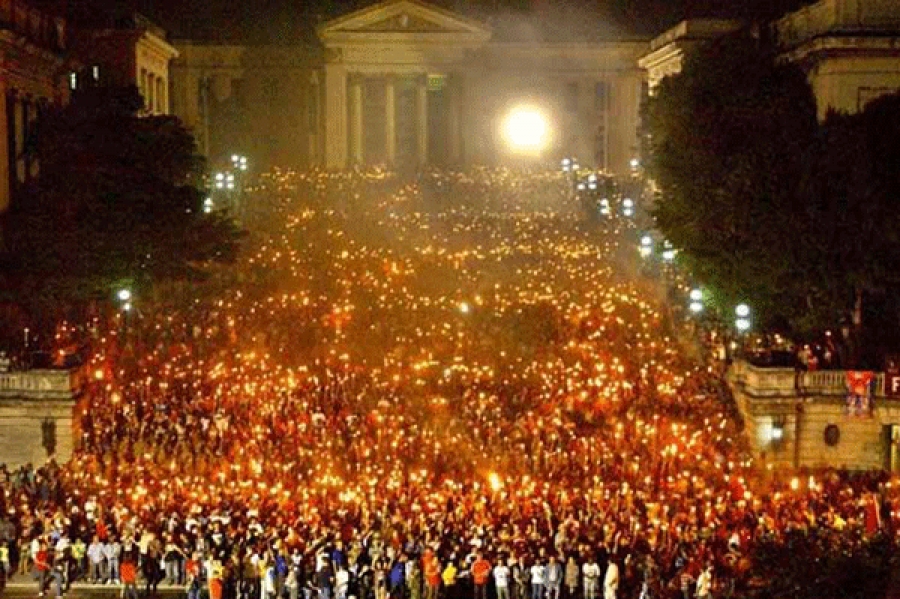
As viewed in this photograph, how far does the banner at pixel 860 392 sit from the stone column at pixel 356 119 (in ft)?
178

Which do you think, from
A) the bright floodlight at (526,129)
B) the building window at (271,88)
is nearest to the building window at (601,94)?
the bright floodlight at (526,129)

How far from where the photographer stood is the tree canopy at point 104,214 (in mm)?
46094

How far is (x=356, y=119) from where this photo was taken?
293 ft

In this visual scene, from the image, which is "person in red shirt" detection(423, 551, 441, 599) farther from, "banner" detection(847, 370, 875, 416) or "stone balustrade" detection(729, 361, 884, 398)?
"banner" detection(847, 370, 875, 416)

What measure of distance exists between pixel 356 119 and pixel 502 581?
215 ft

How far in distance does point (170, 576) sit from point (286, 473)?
5.25 metres

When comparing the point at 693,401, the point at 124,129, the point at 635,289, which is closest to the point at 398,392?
the point at 693,401

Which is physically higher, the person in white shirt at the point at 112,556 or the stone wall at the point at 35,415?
the stone wall at the point at 35,415

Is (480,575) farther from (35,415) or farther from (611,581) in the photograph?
(35,415)

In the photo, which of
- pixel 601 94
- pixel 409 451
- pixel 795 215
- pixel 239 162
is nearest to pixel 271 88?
pixel 239 162

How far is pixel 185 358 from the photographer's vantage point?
4012 cm

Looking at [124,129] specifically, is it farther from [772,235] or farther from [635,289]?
[772,235]

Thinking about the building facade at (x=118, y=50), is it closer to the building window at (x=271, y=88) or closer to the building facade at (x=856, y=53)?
the building window at (x=271, y=88)

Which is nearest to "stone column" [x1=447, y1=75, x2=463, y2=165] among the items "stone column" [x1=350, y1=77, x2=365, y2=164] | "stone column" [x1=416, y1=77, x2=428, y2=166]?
"stone column" [x1=416, y1=77, x2=428, y2=166]
